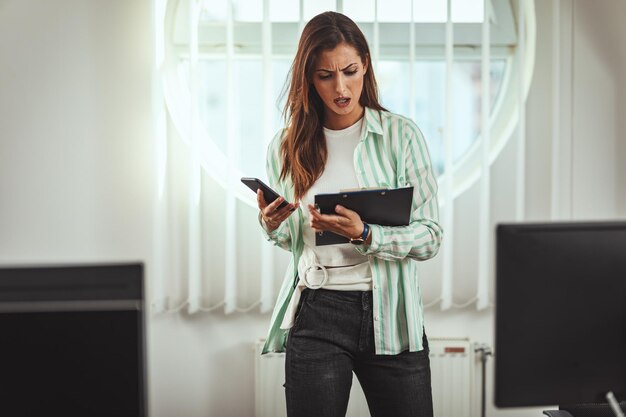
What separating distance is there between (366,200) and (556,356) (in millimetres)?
794

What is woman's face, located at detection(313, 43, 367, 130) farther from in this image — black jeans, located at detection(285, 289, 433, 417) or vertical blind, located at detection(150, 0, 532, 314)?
vertical blind, located at detection(150, 0, 532, 314)

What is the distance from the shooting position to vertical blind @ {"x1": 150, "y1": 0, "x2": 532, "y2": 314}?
2754 mm

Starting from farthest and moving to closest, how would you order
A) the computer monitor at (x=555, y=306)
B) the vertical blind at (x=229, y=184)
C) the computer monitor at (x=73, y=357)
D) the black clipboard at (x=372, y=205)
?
the vertical blind at (x=229, y=184) → the black clipboard at (x=372, y=205) → the computer monitor at (x=555, y=306) → the computer monitor at (x=73, y=357)

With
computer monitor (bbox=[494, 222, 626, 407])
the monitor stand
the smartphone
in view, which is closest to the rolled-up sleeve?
the smartphone

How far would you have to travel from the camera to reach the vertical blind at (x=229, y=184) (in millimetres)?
2754

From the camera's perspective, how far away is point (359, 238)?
1881 millimetres

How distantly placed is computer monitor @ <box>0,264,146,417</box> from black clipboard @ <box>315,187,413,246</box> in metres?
0.89

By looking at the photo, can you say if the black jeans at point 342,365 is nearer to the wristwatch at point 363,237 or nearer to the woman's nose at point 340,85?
the wristwatch at point 363,237

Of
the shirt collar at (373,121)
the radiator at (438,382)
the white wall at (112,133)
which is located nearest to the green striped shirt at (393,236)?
the shirt collar at (373,121)

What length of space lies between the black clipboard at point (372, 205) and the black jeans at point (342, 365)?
0.50 feet

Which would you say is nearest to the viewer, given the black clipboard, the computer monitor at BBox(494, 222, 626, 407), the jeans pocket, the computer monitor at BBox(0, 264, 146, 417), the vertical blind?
the computer monitor at BBox(0, 264, 146, 417)

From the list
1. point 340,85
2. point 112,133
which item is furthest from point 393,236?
point 112,133

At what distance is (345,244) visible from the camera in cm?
197

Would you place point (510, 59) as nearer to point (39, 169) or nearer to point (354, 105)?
point (354, 105)
